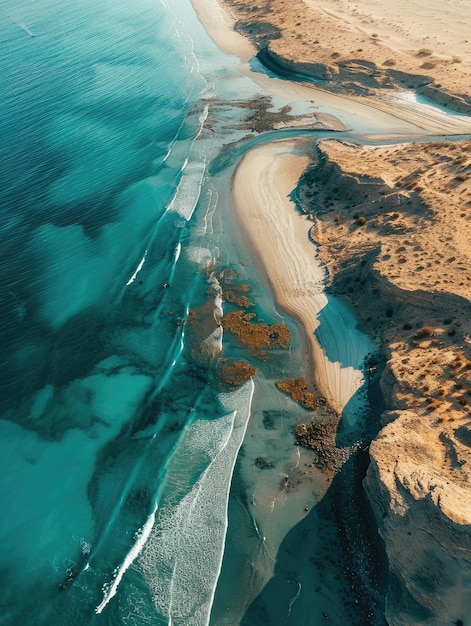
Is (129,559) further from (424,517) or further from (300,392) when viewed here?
(424,517)

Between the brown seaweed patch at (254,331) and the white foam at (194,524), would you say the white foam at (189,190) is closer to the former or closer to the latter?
the brown seaweed patch at (254,331)

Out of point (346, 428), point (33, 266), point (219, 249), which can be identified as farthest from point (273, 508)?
point (33, 266)

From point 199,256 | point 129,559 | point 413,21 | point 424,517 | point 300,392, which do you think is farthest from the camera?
point 413,21

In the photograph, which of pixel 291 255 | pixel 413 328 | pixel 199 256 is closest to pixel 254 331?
pixel 291 255

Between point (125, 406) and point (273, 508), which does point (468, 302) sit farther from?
point (125, 406)

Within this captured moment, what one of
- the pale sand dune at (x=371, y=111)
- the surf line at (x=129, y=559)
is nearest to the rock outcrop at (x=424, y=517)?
the surf line at (x=129, y=559)

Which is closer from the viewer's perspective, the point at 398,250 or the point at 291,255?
the point at 398,250
